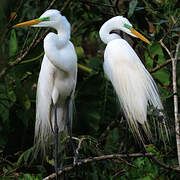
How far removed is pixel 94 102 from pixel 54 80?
97cm

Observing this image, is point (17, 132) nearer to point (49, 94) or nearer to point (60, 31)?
point (49, 94)

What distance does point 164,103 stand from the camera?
2.28 meters

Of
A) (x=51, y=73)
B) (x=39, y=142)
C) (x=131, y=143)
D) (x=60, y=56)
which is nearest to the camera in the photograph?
(x=60, y=56)

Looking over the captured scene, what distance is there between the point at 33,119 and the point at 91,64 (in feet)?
2.60

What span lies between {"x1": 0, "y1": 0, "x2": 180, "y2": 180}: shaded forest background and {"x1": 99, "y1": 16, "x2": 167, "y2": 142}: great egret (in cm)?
15

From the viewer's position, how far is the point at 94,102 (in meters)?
3.13

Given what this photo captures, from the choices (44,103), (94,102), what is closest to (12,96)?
(44,103)

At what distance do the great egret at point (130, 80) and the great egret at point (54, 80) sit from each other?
0.28m

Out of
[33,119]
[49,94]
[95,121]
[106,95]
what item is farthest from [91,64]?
[49,94]

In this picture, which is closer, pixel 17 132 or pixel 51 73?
pixel 51 73

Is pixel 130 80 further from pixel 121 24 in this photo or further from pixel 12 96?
pixel 12 96

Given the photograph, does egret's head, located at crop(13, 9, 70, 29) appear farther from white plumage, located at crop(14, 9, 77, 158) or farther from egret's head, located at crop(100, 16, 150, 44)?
egret's head, located at crop(100, 16, 150, 44)

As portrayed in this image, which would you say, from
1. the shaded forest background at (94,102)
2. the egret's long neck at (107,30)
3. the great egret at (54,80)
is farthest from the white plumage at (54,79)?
the egret's long neck at (107,30)

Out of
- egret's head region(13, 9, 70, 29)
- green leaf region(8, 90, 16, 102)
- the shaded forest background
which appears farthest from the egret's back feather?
green leaf region(8, 90, 16, 102)
